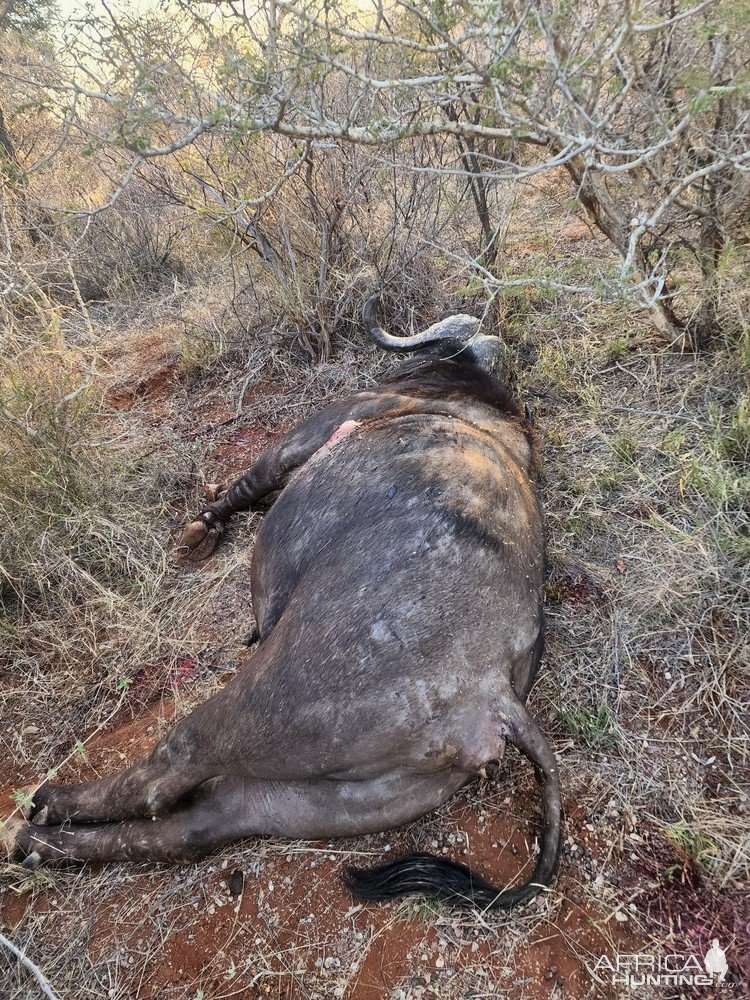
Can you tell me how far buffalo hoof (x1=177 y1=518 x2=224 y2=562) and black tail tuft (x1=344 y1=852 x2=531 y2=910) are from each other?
5.77ft

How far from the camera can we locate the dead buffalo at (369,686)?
5.22 ft

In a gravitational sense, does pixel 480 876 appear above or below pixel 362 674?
below

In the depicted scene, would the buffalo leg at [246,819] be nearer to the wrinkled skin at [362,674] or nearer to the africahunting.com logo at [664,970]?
the wrinkled skin at [362,674]

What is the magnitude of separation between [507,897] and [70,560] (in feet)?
7.46

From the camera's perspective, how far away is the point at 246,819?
5.94 feet

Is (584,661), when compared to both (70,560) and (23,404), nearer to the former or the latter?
(70,560)

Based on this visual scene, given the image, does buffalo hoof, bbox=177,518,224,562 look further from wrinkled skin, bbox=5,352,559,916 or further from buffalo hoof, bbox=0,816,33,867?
Answer: buffalo hoof, bbox=0,816,33,867

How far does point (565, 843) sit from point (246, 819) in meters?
1.01

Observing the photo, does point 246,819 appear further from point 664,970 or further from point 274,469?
point 274,469

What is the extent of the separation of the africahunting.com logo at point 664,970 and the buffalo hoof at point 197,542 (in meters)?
2.32

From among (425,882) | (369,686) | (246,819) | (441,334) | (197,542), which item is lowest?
(425,882)

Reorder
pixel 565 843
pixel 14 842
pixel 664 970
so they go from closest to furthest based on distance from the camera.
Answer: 1. pixel 664 970
2. pixel 565 843
3. pixel 14 842

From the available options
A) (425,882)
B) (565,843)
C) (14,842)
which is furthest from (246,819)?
(565,843)

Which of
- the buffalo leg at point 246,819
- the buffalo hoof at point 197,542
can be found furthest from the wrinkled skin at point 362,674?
A: the buffalo hoof at point 197,542
